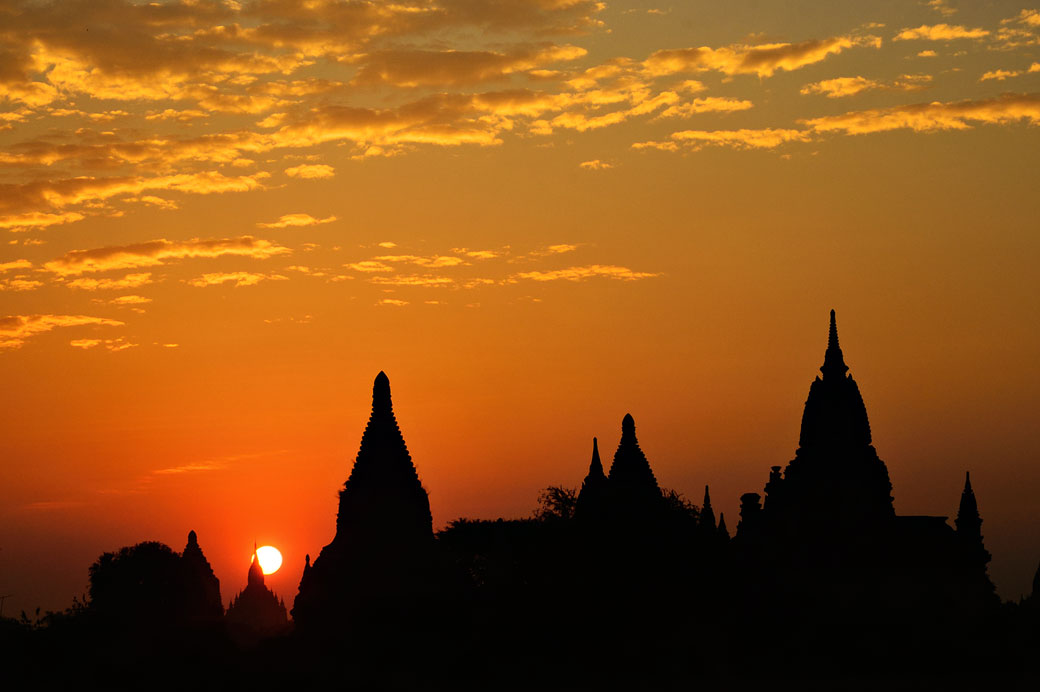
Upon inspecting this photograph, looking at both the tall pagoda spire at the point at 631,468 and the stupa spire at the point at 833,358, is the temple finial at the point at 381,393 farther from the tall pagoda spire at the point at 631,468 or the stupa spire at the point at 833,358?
the stupa spire at the point at 833,358

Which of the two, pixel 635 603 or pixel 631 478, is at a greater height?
pixel 631 478

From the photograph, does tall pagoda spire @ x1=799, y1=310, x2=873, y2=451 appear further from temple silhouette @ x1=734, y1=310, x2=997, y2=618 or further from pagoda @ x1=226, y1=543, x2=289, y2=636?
pagoda @ x1=226, y1=543, x2=289, y2=636

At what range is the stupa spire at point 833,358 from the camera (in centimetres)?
6894

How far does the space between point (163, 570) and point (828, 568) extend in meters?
70.2

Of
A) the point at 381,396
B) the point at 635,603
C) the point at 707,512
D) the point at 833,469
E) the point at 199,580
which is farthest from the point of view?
the point at 199,580

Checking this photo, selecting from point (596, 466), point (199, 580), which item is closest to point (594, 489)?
point (596, 466)

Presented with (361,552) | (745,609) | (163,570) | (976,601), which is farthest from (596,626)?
(163,570)

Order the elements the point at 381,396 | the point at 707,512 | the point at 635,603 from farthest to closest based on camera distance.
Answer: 1. the point at 707,512
2. the point at 381,396
3. the point at 635,603

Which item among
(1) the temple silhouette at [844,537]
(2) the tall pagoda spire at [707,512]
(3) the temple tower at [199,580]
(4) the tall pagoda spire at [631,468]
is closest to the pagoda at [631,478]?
(4) the tall pagoda spire at [631,468]

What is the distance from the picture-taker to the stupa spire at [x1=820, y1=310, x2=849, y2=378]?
2714 inches

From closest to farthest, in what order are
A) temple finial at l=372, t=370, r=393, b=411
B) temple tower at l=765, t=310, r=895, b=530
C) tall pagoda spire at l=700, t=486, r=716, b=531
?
temple finial at l=372, t=370, r=393, b=411 → temple tower at l=765, t=310, r=895, b=530 → tall pagoda spire at l=700, t=486, r=716, b=531

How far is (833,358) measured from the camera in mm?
69438

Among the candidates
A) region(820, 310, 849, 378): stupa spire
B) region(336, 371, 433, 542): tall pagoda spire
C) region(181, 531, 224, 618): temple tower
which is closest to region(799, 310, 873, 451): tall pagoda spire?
region(820, 310, 849, 378): stupa spire

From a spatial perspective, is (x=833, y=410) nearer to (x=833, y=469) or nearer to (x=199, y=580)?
(x=833, y=469)
